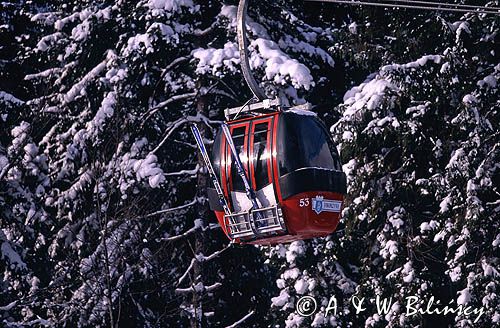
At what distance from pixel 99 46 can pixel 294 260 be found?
642 cm

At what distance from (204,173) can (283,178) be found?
1072 cm

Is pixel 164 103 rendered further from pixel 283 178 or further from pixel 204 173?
pixel 283 178

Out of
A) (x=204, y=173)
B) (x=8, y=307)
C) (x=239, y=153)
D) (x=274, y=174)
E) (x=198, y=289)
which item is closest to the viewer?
(x=274, y=174)

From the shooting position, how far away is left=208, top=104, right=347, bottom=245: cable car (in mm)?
11969

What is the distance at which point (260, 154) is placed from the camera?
12.2 metres

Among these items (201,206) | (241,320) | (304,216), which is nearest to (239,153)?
(304,216)

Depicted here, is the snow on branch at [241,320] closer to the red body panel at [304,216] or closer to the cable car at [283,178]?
the cable car at [283,178]

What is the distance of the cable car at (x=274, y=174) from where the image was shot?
1196 cm

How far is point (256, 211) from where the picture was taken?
1217 centimetres

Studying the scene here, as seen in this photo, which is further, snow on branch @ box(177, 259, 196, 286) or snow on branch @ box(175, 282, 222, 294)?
snow on branch @ box(177, 259, 196, 286)

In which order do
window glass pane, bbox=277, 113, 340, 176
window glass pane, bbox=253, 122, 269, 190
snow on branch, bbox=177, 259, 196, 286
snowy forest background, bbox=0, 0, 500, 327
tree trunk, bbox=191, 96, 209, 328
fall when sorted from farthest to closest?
tree trunk, bbox=191, 96, 209, 328 < snow on branch, bbox=177, 259, 196, 286 < snowy forest background, bbox=0, 0, 500, 327 < window glass pane, bbox=253, 122, 269, 190 < window glass pane, bbox=277, 113, 340, 176

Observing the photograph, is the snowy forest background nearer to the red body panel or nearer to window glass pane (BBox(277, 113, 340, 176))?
window glass pane (BBox(277, 113, 340, 176))

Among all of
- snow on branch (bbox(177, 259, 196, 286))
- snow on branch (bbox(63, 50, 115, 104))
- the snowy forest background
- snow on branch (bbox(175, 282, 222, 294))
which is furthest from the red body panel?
snow on branch (bbox(63, 50, 115, 104))

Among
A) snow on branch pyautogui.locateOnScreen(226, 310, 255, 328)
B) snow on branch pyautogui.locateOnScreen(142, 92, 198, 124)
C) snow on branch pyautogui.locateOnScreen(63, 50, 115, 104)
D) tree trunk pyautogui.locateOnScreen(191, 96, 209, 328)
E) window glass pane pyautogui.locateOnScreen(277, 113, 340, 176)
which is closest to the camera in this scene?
window glass pane pyautogui.locateOnScreen(277, 113, 340, 176)
